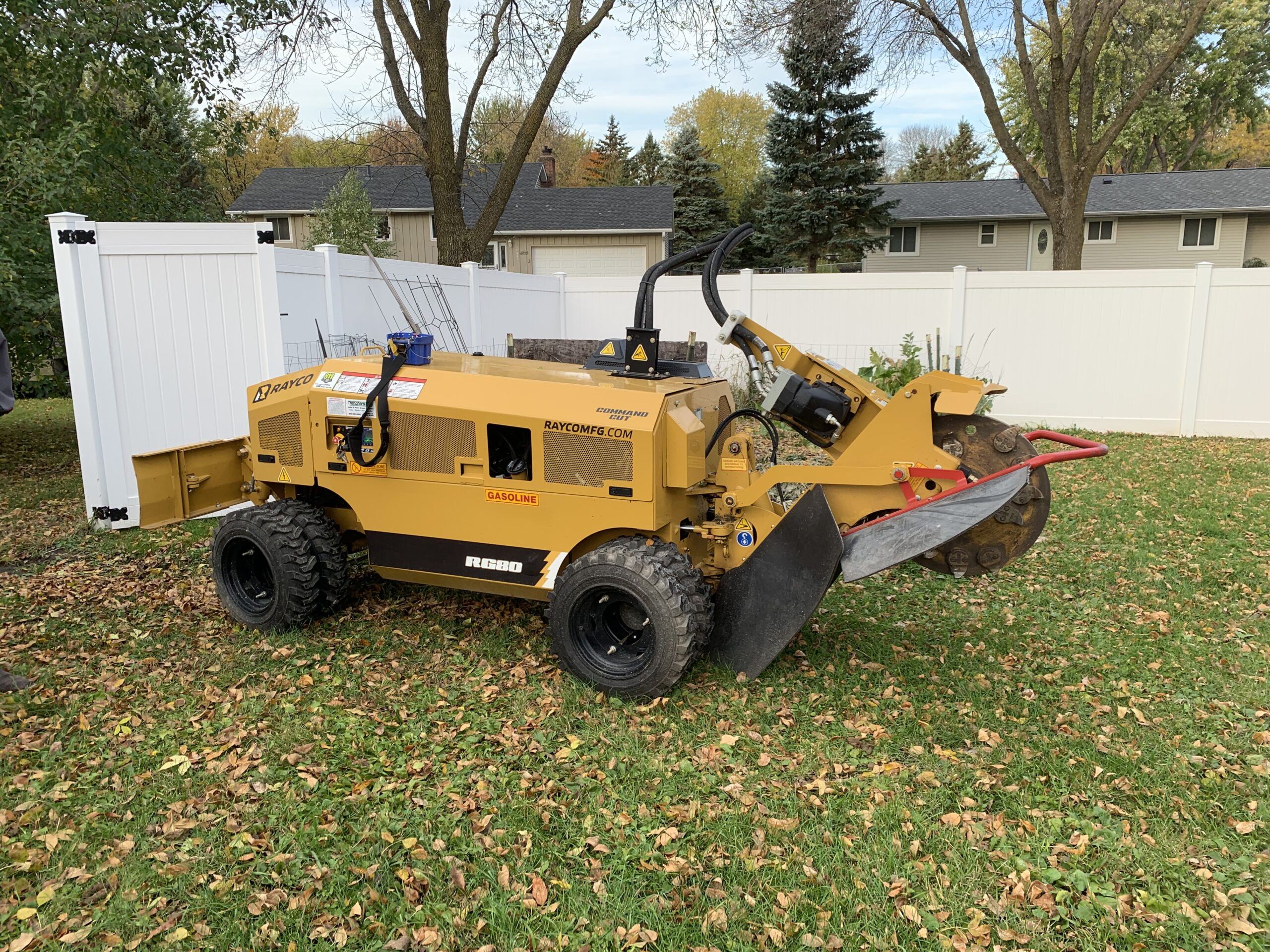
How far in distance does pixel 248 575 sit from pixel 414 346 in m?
1.77

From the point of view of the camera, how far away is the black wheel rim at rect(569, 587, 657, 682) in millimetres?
4383

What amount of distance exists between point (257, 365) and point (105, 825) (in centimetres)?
488

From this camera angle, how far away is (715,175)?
48781 millimetres

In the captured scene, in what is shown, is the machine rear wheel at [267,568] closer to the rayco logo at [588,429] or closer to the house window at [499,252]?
the rayco logo at [588,429]

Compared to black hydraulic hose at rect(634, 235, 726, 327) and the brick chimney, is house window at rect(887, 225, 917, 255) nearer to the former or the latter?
the brick chimney

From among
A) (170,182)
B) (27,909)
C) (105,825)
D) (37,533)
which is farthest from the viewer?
(170,182)

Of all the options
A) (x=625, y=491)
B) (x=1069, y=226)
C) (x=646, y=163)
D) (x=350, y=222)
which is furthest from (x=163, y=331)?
(x=646, y=163)

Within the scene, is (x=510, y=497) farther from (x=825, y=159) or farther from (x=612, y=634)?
(x=825, y=159)

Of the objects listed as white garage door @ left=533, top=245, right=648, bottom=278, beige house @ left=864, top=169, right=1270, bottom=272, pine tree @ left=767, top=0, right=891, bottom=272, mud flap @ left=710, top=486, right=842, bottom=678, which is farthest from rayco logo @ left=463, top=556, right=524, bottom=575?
beige house @ left=864, top=169, right=1270, bottom=272

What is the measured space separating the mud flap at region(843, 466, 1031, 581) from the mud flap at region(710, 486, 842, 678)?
111mm

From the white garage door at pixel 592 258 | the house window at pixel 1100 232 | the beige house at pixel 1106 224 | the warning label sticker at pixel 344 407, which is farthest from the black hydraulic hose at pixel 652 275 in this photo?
the house window at pixel 1100 232

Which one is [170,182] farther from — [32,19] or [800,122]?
[800,122]

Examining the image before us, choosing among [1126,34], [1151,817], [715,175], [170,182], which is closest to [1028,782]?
[1151,817]

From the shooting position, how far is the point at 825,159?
27.7 meters
